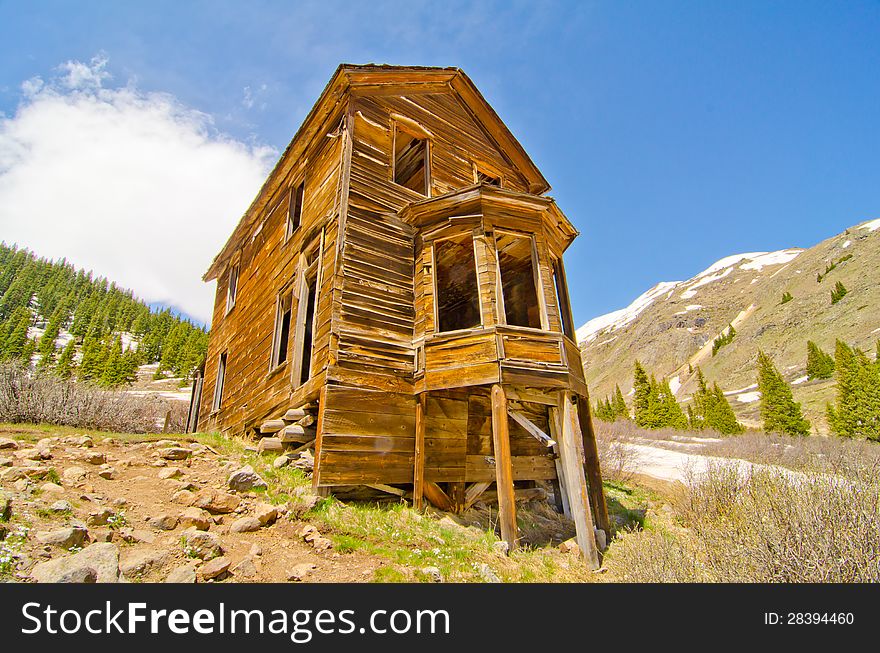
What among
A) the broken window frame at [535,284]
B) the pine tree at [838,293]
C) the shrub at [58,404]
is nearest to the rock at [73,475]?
the shrub at [58,404]

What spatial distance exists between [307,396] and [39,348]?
83.3 metres

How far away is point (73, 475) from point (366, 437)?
4413mm

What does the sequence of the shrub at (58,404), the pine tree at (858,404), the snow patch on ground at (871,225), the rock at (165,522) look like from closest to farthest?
the rock at (165,522), the shrub at (58,404), the pine tree at (858,404), the snow patch on ground at (871,225)

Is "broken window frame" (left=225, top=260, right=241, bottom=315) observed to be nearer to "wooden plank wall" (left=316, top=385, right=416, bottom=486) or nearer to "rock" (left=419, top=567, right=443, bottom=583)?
"wooden plank wall" (left=316, top=385, right=416, bottom=486)

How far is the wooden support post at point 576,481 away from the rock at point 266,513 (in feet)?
16.2

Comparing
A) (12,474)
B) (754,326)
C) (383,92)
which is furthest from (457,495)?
(754,326)

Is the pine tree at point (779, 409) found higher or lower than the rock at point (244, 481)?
higher

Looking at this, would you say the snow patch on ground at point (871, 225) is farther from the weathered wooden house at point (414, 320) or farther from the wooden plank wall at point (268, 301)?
the wooden plank wall at point (268, 301)

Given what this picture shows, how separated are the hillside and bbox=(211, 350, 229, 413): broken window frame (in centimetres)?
4021

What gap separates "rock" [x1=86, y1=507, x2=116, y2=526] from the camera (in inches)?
196

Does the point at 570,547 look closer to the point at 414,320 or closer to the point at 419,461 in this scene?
the point at 419,461

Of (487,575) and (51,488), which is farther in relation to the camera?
(487,575)

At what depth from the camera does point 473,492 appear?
30.0ft

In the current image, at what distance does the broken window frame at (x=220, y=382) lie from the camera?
607 inches
